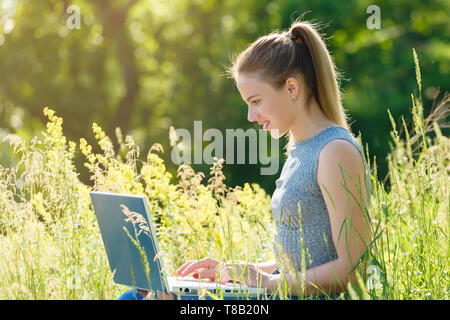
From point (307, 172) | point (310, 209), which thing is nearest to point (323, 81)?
point (307, 172)

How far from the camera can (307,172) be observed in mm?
2113

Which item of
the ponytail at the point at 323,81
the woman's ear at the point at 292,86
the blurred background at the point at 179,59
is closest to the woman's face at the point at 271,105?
the woman's ear at the point at 292,86

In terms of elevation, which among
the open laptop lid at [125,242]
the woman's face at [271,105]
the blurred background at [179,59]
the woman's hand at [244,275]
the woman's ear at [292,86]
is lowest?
the woman's hand at [244,275]

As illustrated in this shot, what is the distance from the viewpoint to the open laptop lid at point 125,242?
75.9 inches

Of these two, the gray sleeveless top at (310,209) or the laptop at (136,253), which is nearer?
the laptop at (136,253)

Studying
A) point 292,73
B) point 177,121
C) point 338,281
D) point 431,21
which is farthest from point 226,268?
point 431,21

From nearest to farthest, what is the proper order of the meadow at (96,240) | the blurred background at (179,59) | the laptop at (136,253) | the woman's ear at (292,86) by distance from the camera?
the laptop at (136,253) < the meadow at (96,240) < the woman's ear at (292,86) < the blurred background at (179,59)

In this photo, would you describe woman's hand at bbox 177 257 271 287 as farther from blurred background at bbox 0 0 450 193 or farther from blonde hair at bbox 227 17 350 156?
blurred background at bbox 0 0 450 193

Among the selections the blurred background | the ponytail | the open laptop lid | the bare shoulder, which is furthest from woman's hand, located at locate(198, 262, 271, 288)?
the blurred background

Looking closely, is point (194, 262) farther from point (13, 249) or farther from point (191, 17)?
point (191, 17)

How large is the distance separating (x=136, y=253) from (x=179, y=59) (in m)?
15.3

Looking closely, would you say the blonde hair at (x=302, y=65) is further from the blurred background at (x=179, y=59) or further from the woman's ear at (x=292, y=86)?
the blurred background at (x=179, y=59)

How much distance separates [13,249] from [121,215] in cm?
56

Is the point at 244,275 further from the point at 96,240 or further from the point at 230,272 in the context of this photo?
the point at 96,240
